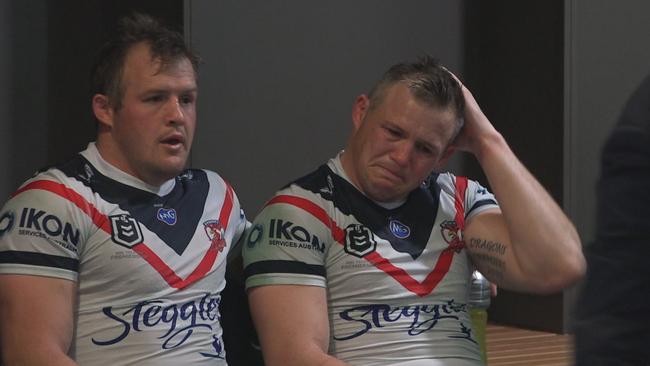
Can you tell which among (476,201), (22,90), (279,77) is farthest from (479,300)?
(22,90)

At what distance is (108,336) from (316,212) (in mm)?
455

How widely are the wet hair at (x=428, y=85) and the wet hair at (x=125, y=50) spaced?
40 cm

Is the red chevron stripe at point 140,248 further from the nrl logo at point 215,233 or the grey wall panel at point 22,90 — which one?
the grey wall panel at point 22,90

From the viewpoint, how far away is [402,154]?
2.20 meters

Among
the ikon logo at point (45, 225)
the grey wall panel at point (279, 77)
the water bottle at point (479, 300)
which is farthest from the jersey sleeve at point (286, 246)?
the grey wall panel at point (279, 77)

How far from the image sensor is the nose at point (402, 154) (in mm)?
2197

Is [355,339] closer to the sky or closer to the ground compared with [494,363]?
closer to the sky

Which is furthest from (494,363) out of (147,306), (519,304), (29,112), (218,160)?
(29,112)

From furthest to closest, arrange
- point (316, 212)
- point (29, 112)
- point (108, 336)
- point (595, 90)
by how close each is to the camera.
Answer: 1. point (595, 90)
2. point (29, 112)
3. point (316, 212)
4. point (108, 336)

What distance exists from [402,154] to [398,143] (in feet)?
0.08

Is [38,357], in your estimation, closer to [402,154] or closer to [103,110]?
[103,110]

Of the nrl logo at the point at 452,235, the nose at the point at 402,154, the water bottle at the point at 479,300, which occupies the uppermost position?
the nose at the point at 402,154

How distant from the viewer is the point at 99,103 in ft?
7.20

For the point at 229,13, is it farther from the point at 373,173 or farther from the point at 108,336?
the point at 108,336
